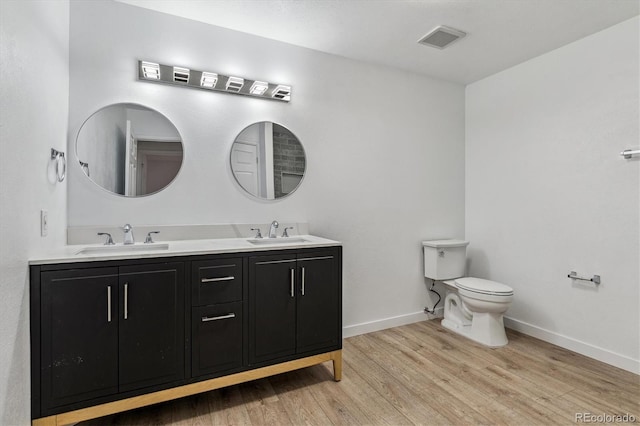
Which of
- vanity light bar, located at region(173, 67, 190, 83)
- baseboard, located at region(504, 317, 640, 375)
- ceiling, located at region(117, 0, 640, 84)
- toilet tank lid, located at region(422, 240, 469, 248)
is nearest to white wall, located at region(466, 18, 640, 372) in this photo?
baseboard, located at region(504, 317, 640, 375)

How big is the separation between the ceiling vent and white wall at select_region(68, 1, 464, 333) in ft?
1.72

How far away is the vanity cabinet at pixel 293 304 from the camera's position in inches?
76.7

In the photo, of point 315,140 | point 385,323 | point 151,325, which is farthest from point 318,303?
point 315,140

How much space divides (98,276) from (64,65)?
4.21ft

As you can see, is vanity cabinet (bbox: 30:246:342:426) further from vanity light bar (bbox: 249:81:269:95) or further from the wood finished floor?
vanity light bar (bbox: 249:81:269:95)

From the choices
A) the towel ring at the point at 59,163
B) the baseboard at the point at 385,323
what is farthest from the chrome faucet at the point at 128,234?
the baseboard at the point at 385,323

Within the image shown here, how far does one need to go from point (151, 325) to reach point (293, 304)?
79 centimetres

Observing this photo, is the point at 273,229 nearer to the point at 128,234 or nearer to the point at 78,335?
the point at 128,234

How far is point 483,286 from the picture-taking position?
9.05 feet

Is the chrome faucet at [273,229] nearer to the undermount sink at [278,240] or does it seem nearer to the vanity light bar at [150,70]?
the undermount sink at [278,240]

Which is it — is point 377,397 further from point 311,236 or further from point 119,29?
point 119,29

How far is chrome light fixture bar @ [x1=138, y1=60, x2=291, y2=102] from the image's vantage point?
214cm

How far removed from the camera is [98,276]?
1572 millimetres

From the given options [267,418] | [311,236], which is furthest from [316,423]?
[311,236]
